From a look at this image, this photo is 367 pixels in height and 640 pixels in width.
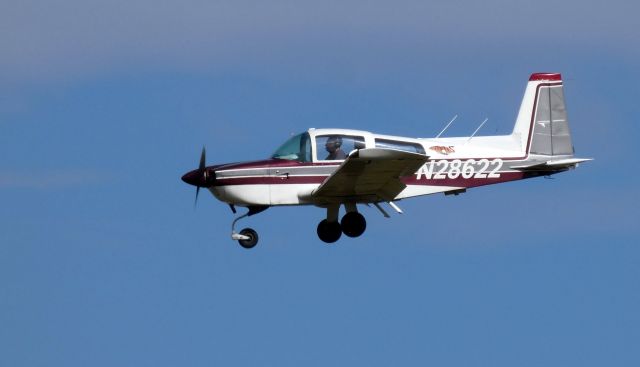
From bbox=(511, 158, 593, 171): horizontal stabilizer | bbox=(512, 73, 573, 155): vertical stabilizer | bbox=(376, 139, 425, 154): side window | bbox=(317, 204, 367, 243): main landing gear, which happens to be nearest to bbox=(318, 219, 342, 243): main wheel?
bbox=(317, 204, 367, 243): main landing gear

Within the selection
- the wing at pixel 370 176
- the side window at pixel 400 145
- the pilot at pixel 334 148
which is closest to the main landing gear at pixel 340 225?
the wing at pixel 370 176

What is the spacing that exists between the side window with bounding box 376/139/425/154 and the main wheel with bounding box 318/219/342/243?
5.88 feet

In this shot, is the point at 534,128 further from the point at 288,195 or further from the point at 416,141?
the point at 288,195

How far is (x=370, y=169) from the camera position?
23.8 m

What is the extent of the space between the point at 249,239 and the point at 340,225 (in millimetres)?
1750

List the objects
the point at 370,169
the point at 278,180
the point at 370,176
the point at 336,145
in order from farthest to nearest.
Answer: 1. the point at 278,180
2. the point at 336,145
3. the point at 370,176
4. the point at 370,169

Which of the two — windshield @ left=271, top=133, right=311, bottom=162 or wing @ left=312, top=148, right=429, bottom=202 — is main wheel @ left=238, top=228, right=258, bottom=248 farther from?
windshield @ left=271, top=133, right=311, bottom=162

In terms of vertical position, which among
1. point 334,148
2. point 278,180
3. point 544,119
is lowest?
point 278,180

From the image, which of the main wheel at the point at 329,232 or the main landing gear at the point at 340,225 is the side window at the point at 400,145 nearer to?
the main landing gear at the point at 340,225

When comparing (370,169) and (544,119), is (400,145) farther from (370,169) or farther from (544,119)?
(544,119)

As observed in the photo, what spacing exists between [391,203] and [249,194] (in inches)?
105

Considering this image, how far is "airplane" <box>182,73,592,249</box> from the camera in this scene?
2427 centimetres

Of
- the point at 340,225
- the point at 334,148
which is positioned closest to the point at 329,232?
the point at 340,225

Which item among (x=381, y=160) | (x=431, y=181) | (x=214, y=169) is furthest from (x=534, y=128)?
(x=214, y=169)
